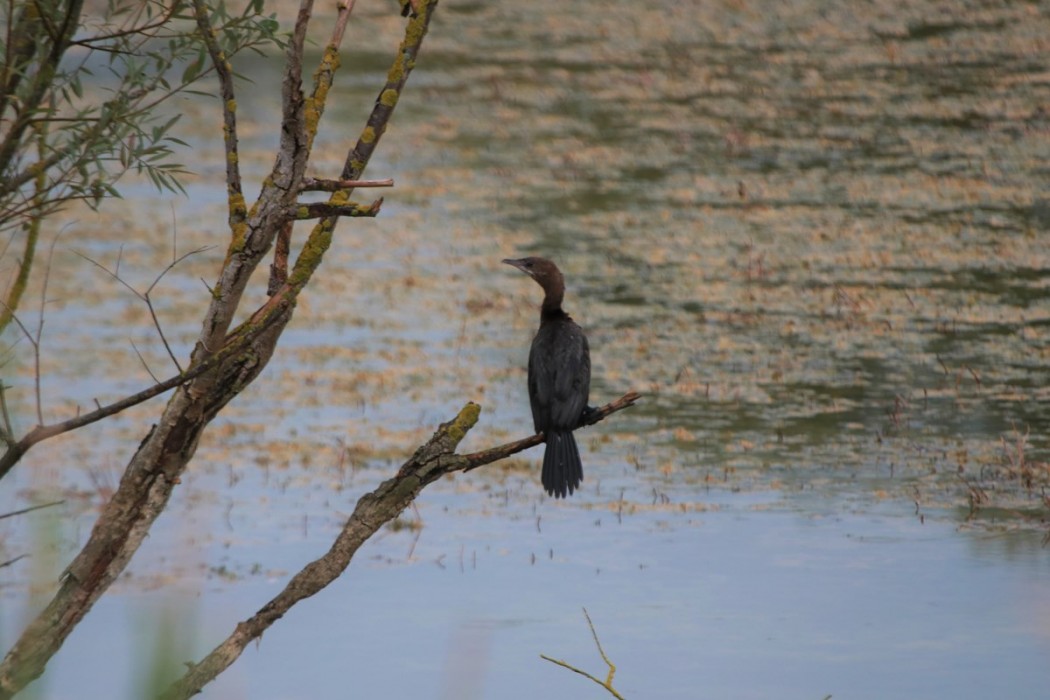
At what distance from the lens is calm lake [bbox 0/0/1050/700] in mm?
5230

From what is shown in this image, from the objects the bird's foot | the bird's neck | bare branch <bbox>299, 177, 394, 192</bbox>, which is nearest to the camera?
Answer: bare branch <bbox>299, 177, 394, 192</bbox>

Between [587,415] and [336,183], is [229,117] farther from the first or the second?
[587,415]

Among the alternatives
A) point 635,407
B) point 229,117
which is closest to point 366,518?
point 229,117

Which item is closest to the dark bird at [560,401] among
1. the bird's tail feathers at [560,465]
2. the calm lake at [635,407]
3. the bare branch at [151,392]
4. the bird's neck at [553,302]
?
the bird's tail feathers at [560,465]

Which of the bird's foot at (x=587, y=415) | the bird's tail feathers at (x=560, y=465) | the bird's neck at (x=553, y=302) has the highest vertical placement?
the bird's neck at (x=553, y=302)

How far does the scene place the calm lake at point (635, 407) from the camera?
17.2 ft

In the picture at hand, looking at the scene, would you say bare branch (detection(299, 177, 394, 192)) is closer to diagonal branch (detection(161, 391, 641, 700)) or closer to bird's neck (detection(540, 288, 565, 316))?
diagonal branch (detection(161, 391, 641, 700))

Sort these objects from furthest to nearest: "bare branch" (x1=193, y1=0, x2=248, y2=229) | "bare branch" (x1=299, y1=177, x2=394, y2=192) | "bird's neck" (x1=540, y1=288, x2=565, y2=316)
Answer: "bird's neck" (x1=540, y1=288, x2=565, y2=316), "bare branch" (x1=193, y1=0, x2=248, y2=229), "bare branch" (x1=299, y1=177, x2=394, y2=192)

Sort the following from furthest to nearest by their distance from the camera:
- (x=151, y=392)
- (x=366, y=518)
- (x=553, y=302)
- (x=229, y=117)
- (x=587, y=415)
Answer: (x=553, y=302) < (x=587, y=415) < (x=366, y=518) < (x=229, y=117) < (x=151, y=392)

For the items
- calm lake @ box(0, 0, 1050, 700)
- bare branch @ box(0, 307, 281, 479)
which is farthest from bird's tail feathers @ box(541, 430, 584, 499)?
bare branch @ box(0, 307, 281, 479)

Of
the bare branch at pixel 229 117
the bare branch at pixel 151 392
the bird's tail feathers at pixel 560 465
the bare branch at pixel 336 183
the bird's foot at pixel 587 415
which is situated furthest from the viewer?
the bird's tail feathers at pixel 560 465

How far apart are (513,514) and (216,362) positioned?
12.1ft

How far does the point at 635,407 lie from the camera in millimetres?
7555

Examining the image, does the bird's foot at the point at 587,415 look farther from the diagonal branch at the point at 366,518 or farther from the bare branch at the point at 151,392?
the bare branch at the point at 151,392
